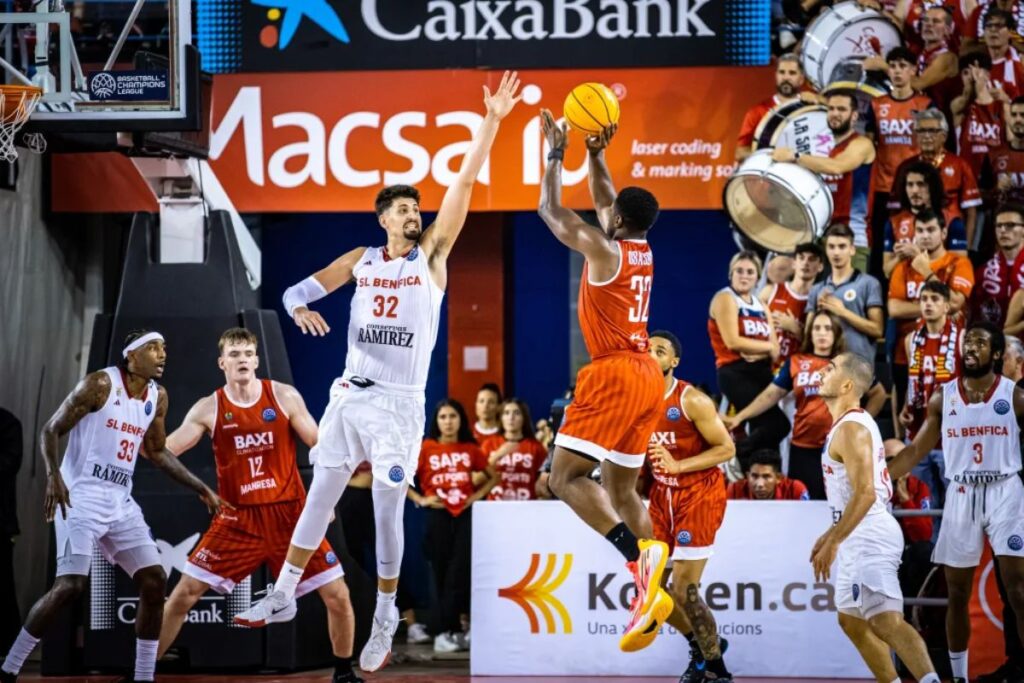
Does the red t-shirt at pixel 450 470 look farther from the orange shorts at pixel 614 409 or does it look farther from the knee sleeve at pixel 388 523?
the orange shorts at pixel 614 409

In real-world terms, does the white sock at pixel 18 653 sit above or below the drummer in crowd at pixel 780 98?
below

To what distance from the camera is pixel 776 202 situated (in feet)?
35.2

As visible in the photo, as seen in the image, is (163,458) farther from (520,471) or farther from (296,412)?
(520,471)

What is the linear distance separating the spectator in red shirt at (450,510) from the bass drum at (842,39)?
398 cm

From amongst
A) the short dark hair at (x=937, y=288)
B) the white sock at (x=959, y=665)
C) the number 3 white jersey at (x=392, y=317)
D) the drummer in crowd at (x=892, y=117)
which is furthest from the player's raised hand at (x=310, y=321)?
the drummer in crowd at (x=892, y=117)

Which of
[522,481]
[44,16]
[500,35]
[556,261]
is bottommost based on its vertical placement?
[522,481]

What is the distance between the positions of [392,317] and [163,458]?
254 centimetres

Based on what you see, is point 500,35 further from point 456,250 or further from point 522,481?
point 522,481

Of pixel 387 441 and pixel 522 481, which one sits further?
pixel 522 481

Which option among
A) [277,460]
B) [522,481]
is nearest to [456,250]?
[522,481]

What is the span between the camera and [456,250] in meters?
13.7

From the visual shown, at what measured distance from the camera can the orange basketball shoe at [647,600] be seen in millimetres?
6887

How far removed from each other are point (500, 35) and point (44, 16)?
14.9 ft

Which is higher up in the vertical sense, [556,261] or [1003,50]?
[1003,50]
